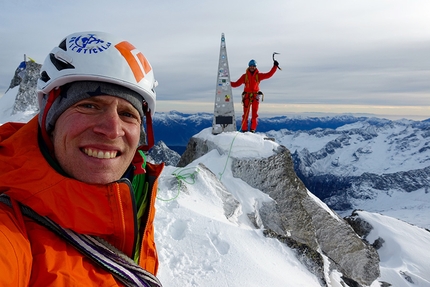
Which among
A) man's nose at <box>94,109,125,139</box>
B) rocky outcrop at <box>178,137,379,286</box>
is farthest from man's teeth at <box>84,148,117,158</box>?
rocky outcrop at <box>178,137,379,286</box>

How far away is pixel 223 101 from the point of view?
15.0 m

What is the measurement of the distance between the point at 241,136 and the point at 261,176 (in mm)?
1936

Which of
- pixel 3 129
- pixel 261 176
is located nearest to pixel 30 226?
pixel 3 129

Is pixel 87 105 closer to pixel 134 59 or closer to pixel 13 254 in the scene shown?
pixel 134 59

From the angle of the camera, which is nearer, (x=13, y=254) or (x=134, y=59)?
(x=13, y=254)

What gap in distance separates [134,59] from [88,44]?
0.36 meters

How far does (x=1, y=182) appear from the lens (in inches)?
70.7

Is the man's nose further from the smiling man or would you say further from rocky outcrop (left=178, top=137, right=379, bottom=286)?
rocky outcrop (left=178, top=137, right=379, bottom=286)

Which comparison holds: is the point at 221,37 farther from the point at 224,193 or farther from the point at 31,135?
the point at 31,135

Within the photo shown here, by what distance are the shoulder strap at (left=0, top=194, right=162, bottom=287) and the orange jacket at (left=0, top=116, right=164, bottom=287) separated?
4 centimetres

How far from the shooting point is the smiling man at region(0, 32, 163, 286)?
70.8 inches


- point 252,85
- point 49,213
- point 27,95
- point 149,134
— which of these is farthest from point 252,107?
point 27,95

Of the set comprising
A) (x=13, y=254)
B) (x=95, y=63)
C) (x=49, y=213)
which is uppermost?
(x=95, y=63)

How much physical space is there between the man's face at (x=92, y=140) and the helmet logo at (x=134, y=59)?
1.06ft
